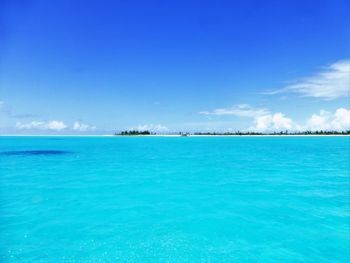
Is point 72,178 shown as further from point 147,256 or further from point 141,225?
point 147,256

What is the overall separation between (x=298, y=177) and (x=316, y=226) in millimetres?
9391

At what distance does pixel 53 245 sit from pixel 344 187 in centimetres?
1539

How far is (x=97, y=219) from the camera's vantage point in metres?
8.88

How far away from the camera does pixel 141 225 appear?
27.3 feet

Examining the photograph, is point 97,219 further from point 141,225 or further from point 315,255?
point 315,255

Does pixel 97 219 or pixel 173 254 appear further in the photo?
pixel 97 219

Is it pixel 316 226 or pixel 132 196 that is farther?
pixel 132 196

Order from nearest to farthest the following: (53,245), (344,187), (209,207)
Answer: (53,245) → (209,207) → (344,187)

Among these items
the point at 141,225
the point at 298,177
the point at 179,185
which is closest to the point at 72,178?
the point at 179,185

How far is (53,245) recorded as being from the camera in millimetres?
6812

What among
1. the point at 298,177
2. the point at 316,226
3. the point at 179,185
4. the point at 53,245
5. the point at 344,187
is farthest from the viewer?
the point at 298,177

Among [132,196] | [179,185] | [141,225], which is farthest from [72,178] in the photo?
[141,225]

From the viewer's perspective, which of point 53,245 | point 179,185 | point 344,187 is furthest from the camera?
point 179,185

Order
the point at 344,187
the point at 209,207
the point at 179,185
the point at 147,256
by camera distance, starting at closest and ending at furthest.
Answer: the point at 147,256
the point at 209,207
the point at 344,187
the point at 179,185
